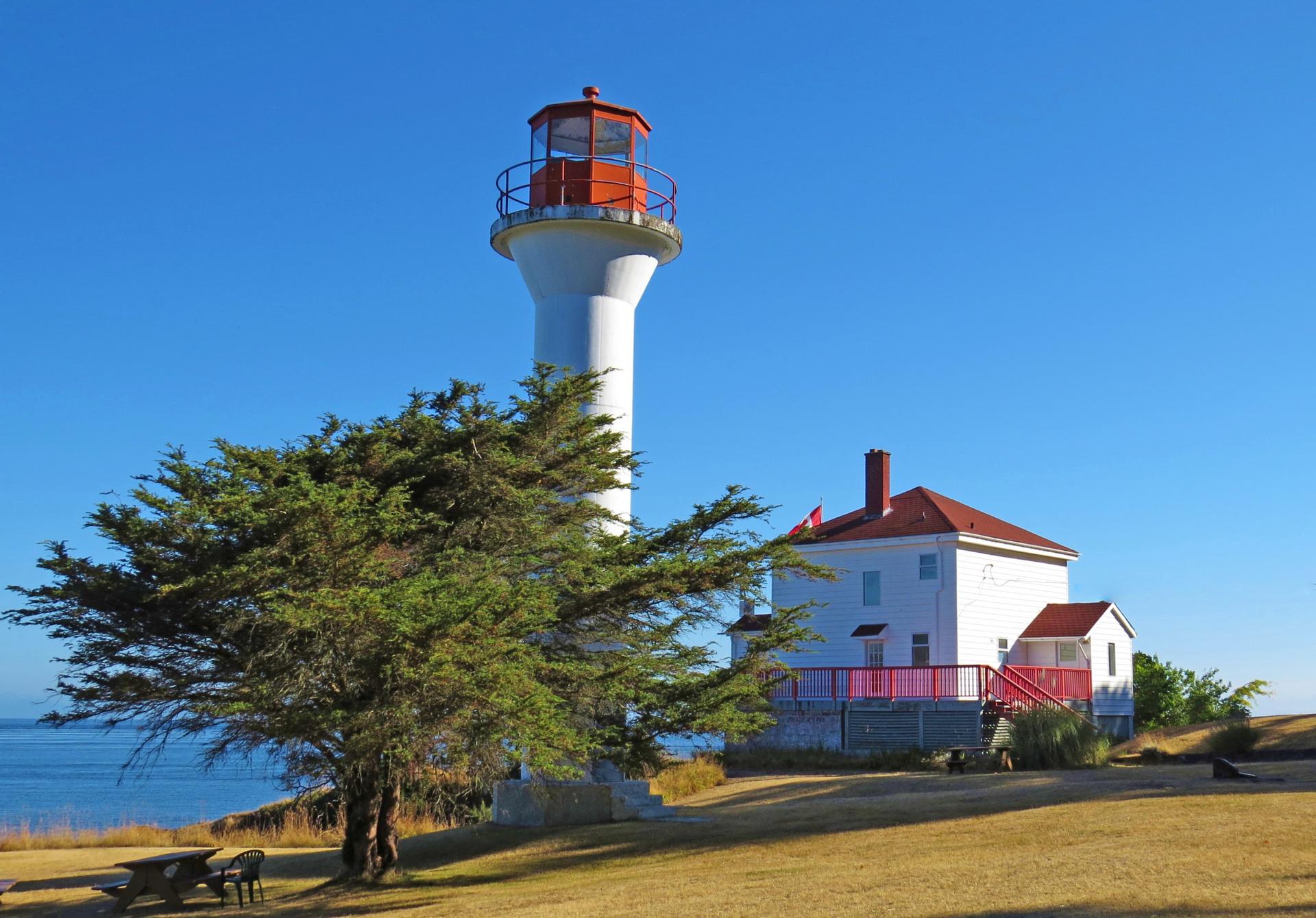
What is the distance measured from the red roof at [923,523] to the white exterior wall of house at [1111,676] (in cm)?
286

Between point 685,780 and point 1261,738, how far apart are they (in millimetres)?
10138

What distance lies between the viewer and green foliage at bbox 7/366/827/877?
12.6 metres

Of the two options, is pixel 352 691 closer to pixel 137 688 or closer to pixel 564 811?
pixel 137 688

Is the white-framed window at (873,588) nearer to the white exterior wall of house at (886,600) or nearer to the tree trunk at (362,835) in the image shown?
the white exterior wall of house at (886,600)

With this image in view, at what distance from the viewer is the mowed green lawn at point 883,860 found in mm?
10477

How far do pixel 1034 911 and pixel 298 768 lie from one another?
7.44 meters

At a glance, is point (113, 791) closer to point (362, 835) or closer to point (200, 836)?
point (200, 836)

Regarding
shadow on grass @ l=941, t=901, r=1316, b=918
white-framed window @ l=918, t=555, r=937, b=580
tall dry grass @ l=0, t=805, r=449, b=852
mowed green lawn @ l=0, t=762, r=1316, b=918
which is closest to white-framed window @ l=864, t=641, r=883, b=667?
white-framed window @ l=918, t=555, r=937, b=580

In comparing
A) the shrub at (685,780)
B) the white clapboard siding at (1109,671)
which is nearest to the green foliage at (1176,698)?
the white clapboard siding at (1109,671)

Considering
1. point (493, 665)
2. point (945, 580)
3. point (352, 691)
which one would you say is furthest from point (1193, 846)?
point (945, 580)

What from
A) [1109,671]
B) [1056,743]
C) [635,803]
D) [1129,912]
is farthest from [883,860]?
[1109,671]

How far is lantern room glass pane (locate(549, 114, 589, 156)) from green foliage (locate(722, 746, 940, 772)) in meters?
14.2

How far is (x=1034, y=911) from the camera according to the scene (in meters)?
9.82

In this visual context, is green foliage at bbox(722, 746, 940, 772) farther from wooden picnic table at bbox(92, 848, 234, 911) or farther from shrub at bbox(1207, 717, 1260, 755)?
wooden picnic table at bbox(92, 848, 234, 911)
